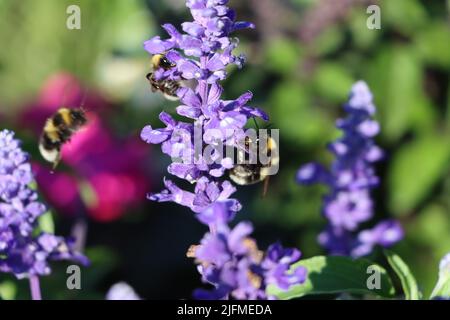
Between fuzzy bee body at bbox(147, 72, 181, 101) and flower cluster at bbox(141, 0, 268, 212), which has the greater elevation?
fuzzy bee body at bbox(147, 72, 181, 101)

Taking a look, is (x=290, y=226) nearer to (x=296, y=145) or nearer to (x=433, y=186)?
(x=296, y=145)

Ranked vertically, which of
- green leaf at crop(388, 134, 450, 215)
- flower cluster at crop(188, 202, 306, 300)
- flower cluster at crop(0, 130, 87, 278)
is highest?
green leaf at crop(388, 134, 450, 215)

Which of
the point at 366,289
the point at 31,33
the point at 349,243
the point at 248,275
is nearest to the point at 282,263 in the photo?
the point at 248,275

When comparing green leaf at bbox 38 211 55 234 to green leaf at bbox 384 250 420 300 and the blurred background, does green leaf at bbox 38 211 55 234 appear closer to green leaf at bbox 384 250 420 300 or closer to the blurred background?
green leaf at bbox 384 250 420 300

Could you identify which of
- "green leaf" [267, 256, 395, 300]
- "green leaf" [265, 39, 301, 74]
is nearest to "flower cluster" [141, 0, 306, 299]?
"green leaf" [267, 256, 395, 300]

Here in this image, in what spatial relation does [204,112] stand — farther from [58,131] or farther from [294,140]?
[294,140]

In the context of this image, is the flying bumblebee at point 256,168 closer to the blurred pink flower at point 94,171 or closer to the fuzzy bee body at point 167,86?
the fuzzy bee body at point 167,86

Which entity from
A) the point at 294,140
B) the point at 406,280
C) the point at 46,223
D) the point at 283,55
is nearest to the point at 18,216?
the point at 46,223

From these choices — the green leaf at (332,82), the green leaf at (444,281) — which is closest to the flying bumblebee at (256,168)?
the green leaf at (444,281)
